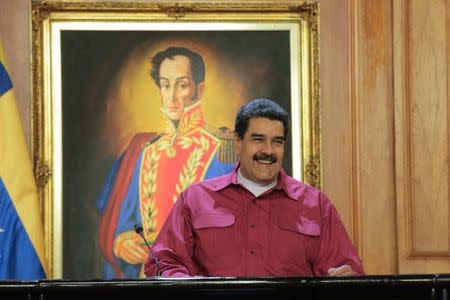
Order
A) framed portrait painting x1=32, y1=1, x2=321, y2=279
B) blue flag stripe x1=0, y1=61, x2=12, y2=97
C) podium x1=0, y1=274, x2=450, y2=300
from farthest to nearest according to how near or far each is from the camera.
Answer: framed portrait painting x1=32, y1=1, x2=321, y2=279, blue flag stripe x1=0, y1=61, x2=12, y2=97, podium x1=0, y1=274, x2=450, y2=300

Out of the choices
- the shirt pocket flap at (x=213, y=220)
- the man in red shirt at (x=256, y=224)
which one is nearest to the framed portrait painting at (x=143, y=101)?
the man in red shirt at (x=256, y=224)

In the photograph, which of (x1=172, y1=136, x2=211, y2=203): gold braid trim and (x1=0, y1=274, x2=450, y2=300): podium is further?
(x1=172, y1=136, x2=211, y2=203): gold braid trim

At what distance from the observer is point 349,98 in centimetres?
461

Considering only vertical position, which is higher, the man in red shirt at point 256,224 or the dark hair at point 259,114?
the dark hair at point 259,114

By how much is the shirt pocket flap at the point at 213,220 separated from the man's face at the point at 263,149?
8.0 inches

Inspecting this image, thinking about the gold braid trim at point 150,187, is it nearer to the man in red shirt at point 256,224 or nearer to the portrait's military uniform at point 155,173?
the portrait's military uniform at point 155,173

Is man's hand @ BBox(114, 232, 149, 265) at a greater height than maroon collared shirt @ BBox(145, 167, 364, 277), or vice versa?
maroon collared shirt @ BBox(145, 167, 364, 277)

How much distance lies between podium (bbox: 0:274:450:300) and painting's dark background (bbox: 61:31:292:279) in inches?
97.1

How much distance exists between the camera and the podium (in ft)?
6.70

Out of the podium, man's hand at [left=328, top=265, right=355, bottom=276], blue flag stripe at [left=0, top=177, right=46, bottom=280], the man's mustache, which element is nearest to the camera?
the podium

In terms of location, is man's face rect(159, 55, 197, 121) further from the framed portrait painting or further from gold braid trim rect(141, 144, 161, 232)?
gold braid trim rect(141, 144, 161, 232)

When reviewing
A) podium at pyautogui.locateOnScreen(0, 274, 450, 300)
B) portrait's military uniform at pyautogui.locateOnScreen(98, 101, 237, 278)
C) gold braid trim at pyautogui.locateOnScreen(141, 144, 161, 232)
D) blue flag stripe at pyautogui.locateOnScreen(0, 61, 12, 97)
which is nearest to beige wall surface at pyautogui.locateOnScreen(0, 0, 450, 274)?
blue flag stripe at pyautogui.locateOnScreen(0, 61, 12, 97)

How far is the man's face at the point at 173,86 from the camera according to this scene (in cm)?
460

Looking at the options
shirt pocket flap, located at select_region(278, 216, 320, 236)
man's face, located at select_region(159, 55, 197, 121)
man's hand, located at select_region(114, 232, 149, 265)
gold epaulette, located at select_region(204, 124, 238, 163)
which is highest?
man's face, located at select_region(159, 55, 197, 121)
